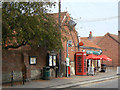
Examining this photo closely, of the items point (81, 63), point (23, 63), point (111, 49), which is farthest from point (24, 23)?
point (111, 49)

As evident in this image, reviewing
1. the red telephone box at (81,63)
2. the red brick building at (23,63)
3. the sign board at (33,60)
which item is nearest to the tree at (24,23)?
the red brick building at (23,63)

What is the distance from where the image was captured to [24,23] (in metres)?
15.3

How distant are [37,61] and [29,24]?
6.08m

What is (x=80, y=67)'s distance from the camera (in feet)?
84.3

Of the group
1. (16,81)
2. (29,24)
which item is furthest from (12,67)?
(29,24)

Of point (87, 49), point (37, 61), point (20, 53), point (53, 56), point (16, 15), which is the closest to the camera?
point (16, 15)

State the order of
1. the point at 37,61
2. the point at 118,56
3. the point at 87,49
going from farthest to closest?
the point at 118,56 → the point at 87,49 → the point at 37,61

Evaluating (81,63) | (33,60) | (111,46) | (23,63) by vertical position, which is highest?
(111,46)

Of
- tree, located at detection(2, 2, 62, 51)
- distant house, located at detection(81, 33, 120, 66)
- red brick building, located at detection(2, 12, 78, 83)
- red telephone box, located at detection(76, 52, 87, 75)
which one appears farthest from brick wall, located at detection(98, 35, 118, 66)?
tree, located at detection(2, 2, 62, 51)

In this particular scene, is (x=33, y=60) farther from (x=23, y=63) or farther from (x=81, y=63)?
(x=81, y=63)

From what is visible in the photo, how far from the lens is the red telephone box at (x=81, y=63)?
2553cm

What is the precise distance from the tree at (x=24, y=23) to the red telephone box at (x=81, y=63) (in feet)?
28.4

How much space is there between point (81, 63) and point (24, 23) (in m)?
12.1

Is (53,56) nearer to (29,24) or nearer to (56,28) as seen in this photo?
(56,28)
